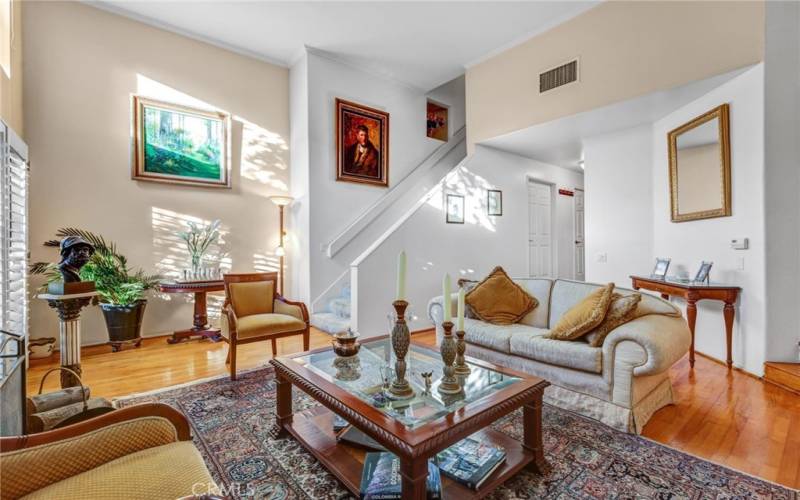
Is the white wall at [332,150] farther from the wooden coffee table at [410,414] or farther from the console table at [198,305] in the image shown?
the wooden coffee table at [410,414]

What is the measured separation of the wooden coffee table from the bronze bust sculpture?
4.46 feet

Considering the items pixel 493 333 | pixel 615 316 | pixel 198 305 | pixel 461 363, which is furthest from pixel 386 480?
pixel 198 305

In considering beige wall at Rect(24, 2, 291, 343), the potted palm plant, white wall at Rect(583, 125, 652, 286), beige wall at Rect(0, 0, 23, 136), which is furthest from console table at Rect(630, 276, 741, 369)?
beige wall at Rect(0, 0, 23, 136)

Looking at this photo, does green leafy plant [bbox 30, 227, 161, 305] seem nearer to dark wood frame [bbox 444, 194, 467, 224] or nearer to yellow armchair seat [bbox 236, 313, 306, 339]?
yellow armchair seat [bbox 236, 313, 306, 339]

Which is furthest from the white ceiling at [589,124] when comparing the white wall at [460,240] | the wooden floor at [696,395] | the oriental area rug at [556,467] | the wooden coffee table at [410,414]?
the wooden coffee table at [410,414]

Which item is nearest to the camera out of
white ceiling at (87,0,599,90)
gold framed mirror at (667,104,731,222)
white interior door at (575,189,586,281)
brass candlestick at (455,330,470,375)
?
brass candlestick at (455,330,470,375)

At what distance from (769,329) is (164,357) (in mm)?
5597

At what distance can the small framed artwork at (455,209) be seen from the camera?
16.4 feet

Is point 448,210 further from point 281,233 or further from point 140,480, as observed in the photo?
point 140,480

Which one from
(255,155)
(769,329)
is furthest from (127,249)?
(769,329)

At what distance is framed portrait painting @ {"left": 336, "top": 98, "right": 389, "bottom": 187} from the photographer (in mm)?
5195

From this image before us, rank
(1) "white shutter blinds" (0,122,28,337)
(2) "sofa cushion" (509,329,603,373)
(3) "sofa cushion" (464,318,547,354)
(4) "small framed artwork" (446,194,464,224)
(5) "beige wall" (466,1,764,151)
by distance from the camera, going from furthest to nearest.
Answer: (4) "small framed artwork" (446,194,464,224)
(5) "beige wall" (466,1,764,151)
(3) "sofa cushion" (464,318,547,354)
(1) "white shutter blinds" (0,122,28,337)
(2) "sofa cushion" (509,329,603,373)

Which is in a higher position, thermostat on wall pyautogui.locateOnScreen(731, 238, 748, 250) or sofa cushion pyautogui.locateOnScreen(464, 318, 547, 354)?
thermostat on wall pyautogui.locateOnScreen(731, 238, 748, 250)

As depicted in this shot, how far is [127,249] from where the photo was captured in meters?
4.15
